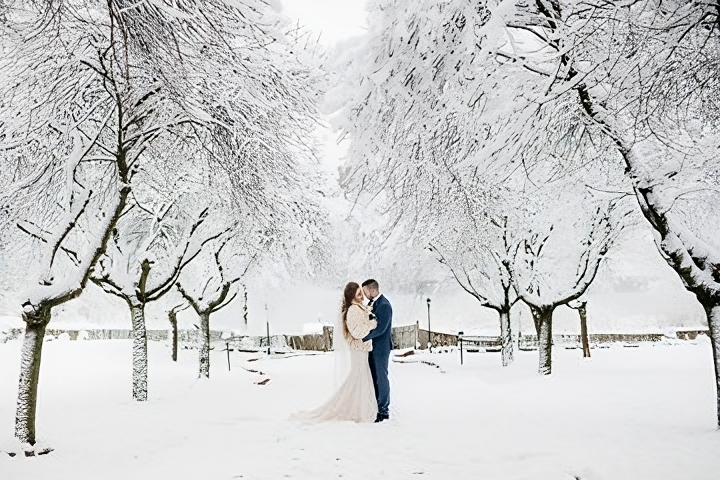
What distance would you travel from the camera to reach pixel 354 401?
848 centimetres

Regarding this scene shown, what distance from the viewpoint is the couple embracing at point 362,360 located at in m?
8.44

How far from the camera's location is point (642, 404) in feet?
30.6

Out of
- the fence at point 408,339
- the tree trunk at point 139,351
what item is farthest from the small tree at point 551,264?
the fence at point 408,339

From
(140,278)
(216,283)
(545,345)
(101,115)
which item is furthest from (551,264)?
(101,115)

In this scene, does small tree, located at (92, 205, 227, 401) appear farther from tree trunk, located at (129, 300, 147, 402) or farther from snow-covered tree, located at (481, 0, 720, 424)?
snow-covered tree, located at (481, 0, 720, 424)

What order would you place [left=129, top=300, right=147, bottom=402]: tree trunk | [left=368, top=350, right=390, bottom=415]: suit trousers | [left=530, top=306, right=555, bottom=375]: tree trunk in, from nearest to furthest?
[left=368, top=350, right=390, bottom=415]: suit trousers → [left=129, top=300, right=147, bottom=402]: tree trunk → [left=530, top=306, right=555, bottom=375]: tree trunk

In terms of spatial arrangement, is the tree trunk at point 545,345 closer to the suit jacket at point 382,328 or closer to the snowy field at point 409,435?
the snowy field at point 409,435

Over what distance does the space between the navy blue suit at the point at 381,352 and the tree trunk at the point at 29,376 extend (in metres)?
4.26

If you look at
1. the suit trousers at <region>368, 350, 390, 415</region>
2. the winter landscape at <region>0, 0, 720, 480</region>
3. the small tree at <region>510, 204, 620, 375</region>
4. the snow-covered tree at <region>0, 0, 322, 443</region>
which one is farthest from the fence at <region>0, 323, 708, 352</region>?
the snow-covered tree at <region>0, 0, 322, 443</region>

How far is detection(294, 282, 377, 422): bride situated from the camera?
8422mm

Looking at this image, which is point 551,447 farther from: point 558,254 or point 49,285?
point 558,254

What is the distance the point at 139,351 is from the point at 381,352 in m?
6.55

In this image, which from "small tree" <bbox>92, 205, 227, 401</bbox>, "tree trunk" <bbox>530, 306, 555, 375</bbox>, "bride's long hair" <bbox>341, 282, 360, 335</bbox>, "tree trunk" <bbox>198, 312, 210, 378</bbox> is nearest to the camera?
"bride's long hair" <bbox>341, 282, 360, 335</bbox>

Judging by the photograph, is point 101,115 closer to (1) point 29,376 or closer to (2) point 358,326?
(1) point 29,376
